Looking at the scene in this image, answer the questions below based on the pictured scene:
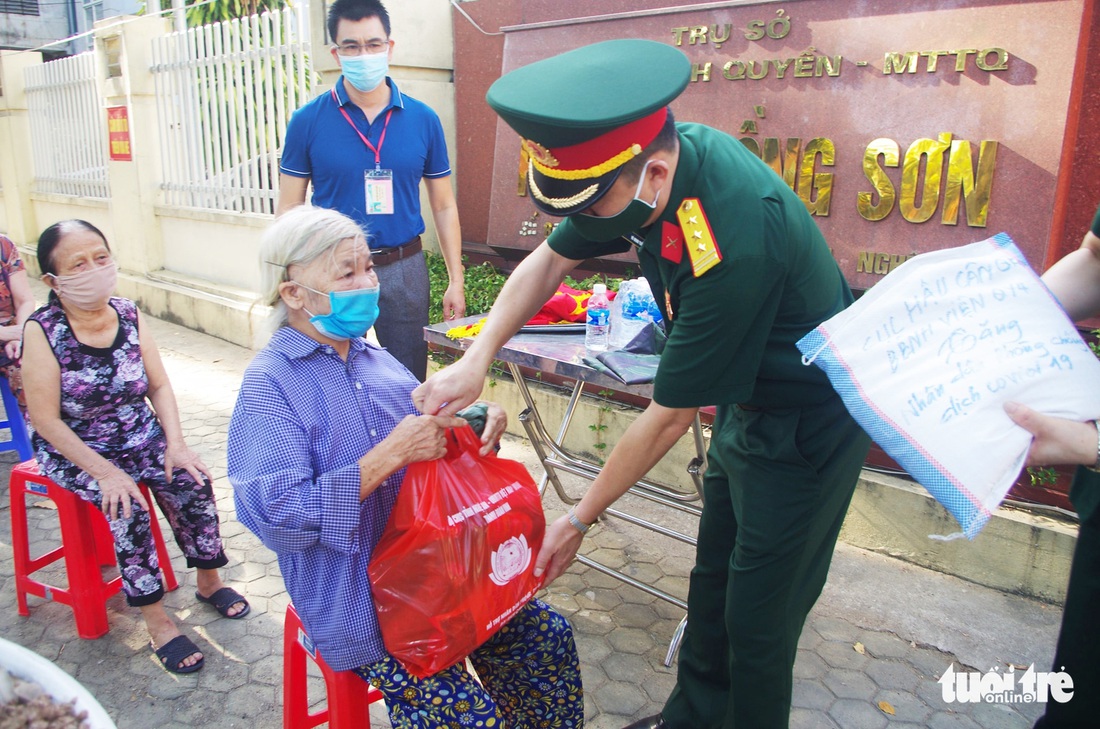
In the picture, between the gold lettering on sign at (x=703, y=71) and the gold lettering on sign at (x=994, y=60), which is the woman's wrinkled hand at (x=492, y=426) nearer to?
the gold lettering on sign at (x=994, y=60)

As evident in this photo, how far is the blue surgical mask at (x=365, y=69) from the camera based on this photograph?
3469 millimetres

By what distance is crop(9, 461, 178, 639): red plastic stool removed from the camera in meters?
2.94

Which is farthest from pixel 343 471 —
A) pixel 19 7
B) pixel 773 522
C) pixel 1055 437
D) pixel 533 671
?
pixel 19 7

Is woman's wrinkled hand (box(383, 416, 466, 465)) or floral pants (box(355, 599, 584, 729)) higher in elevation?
woman's wrinkled hand (box(383, 416, 466, 465))

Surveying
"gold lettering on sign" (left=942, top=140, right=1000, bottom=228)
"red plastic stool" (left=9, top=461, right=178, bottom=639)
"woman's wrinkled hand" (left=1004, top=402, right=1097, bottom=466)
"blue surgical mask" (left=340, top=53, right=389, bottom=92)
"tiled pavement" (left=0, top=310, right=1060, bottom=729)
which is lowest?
"tiled pavement" (left=0, top=310, right=1060, bottom=729)

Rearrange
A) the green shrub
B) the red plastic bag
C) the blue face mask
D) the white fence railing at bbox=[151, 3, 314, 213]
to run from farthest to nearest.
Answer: the white fence railing at bbox=[151, 3, 314, 213]
the green shrub
the blue face mask
the red plastic bag

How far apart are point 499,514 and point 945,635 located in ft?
6.82

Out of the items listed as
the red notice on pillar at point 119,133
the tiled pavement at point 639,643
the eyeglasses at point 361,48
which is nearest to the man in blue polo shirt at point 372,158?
the eyeglasses at point 361,48

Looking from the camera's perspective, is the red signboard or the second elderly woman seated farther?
the red signboard

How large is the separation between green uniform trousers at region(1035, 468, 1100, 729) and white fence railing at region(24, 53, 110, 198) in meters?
9.39

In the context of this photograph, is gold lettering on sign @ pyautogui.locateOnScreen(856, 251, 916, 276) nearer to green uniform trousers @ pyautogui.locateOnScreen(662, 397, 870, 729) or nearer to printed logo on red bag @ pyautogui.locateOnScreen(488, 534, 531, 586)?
A: green uniform trousers @ pyautogui.locateOnScreen(662, 397, 870, 729)

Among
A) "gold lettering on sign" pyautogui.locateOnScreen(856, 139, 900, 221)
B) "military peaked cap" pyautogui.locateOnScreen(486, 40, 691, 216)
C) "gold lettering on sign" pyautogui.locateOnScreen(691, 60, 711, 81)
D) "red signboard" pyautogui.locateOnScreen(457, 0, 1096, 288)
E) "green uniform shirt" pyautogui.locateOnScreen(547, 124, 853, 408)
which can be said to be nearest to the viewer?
"military peaked cap" pyautogui.locateOnScreen(486, 40, 691, 216)

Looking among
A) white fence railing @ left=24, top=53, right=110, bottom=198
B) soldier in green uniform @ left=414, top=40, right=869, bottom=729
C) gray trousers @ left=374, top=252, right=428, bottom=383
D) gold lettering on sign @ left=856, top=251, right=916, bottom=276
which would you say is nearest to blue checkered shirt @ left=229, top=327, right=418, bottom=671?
soldier in green uniform @ left=414, top=40, right=869, bottom=729

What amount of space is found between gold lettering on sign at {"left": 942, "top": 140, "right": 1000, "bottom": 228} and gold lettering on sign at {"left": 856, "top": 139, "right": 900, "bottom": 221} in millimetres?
243
